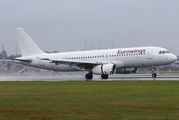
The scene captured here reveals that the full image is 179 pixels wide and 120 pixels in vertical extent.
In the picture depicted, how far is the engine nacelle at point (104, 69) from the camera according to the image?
132 ft

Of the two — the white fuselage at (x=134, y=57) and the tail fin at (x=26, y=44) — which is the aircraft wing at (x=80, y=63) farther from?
the tail fin at (x=26, y=44)

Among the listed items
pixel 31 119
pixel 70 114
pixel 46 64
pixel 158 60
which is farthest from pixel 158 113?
pixel 46 64

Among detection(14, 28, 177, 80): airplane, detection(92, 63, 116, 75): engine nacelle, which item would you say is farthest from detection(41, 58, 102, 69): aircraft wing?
detection(92, 63, 116, 75): engine nacelle

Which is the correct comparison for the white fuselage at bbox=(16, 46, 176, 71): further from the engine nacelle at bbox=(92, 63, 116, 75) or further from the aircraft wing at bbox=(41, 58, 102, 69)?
the engine nacelle at bbox=(92, 63, 116, 75)

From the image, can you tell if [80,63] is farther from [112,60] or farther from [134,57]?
[134,57]

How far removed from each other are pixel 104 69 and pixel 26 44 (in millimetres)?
17072

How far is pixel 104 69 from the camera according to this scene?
40.4m

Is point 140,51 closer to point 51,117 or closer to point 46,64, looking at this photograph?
point 46,64

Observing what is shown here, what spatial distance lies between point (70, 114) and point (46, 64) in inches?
1490

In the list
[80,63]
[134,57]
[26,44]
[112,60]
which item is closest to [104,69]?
[112,60]

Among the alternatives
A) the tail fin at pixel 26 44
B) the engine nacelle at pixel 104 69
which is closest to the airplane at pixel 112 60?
the engine nacelle at pixel 104 69

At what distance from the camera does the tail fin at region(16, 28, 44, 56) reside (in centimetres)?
5056

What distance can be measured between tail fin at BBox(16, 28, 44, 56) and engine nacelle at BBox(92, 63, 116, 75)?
13.5 m

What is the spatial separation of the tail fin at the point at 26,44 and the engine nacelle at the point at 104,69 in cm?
1354
